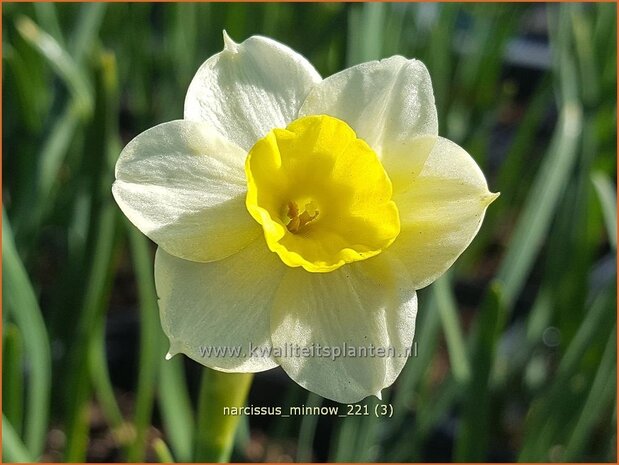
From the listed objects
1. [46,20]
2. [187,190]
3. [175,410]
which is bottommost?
[175,410]

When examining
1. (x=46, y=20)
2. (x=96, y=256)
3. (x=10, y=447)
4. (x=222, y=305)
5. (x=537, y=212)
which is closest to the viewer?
(x=222, y=305)

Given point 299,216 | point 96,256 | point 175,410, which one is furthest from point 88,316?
point 299,216

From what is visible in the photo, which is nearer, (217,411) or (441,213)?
(441,213)

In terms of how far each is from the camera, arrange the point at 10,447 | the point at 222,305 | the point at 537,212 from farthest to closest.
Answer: the point at 537,212
the point at 10,447
the point at 222,305

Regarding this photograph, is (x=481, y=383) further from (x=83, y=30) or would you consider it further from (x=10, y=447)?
(x=83, y=30)

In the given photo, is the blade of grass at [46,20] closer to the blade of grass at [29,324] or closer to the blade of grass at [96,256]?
the blade of grass at [96,256]

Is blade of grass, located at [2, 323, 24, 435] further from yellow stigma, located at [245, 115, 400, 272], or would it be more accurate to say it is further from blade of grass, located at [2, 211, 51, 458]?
yellow stigma, located at [245, 115, 400, 272]

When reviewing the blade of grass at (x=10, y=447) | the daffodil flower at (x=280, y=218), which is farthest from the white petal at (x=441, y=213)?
the blade of grass at (x=10, y=447)

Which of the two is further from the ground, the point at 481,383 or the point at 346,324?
the point at 346,324

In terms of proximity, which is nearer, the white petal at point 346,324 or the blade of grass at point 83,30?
the white petal at point 346,324
